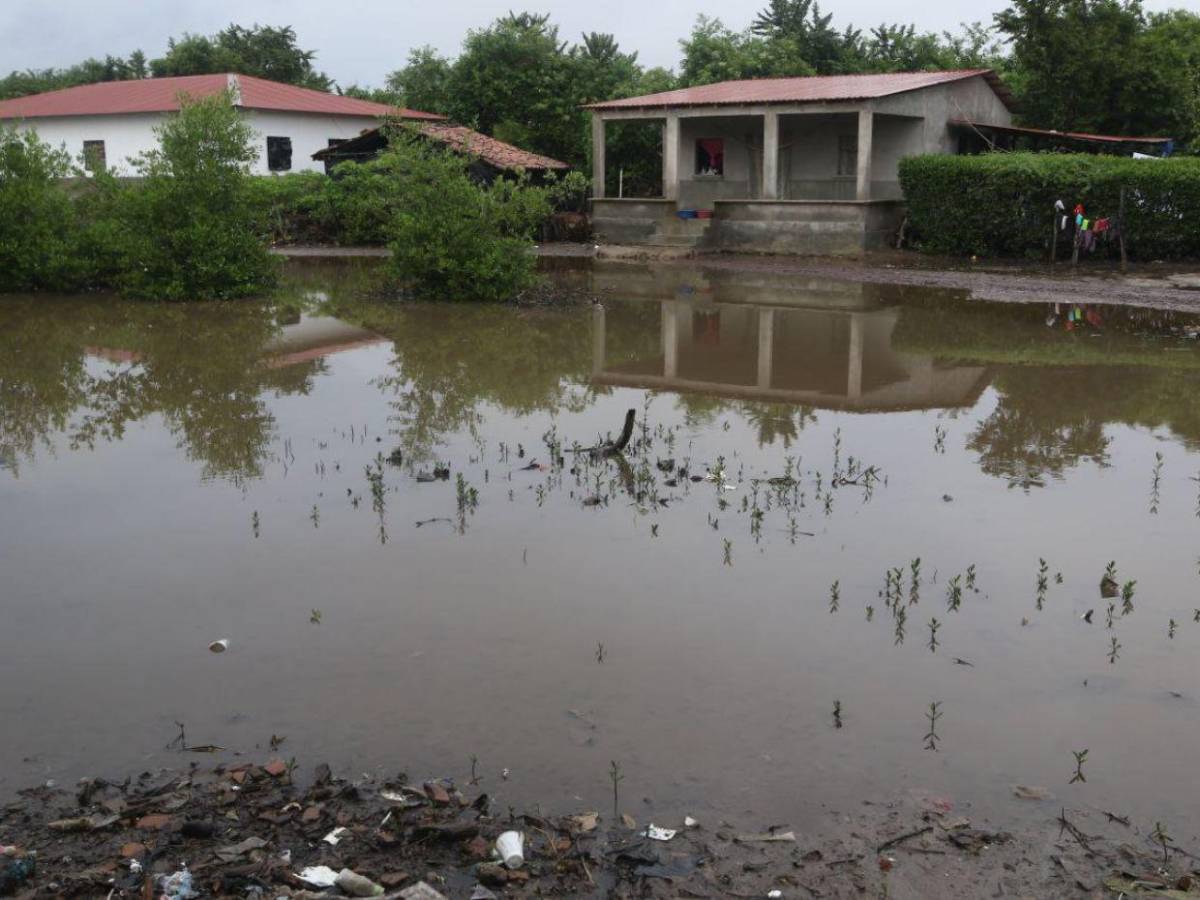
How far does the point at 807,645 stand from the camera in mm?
5898

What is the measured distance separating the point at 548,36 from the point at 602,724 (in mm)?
38838

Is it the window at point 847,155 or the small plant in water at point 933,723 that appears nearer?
the small plant in water at point 933,723

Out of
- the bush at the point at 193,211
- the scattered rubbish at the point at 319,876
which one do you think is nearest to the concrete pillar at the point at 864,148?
the bush at the point at 193,211

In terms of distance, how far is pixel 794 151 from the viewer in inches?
1277

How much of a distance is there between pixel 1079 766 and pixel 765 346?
10673 mm

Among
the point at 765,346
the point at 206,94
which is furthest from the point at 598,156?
the point at 206,94

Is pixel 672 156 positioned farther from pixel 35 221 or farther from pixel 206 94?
pixel 206 94

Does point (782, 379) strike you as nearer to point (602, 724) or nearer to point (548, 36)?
point (602, 724)

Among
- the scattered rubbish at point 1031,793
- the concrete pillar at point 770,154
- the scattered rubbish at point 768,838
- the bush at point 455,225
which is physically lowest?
the scattered rubbish at point 768,838

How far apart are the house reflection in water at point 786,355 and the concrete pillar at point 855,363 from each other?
0.04 ft

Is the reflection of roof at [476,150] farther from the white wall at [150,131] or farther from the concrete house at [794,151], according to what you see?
the white wall at [150,131]

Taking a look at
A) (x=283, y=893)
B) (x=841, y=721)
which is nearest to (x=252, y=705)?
(x=283, y=893)

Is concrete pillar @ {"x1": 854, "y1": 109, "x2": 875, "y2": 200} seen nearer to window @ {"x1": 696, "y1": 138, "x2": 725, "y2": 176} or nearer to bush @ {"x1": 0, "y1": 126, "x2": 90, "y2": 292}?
window @ {"x1": 696, "y1": 138, "x2": 725, "y2": 176}

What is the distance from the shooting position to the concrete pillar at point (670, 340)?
13.5m
